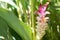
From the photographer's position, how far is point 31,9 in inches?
19.0

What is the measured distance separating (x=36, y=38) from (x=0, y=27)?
13 cm

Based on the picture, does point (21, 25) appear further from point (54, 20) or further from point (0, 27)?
point (54, 20)

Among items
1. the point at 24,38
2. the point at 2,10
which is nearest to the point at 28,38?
the point at 24,38

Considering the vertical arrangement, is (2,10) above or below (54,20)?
above

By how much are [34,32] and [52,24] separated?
195 millimetres

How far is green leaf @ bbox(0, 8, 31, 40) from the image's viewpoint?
Result: 45 cm

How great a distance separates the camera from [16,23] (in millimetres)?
470

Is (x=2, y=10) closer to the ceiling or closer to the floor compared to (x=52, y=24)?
closer to the ceiling

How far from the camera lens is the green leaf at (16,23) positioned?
45cm

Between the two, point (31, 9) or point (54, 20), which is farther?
point (54, 20)

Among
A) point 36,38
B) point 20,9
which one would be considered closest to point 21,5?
point 20,9

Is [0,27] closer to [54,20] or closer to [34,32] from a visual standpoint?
[34,32]

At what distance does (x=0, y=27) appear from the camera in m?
0.53

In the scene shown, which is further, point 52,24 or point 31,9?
point 52,24
